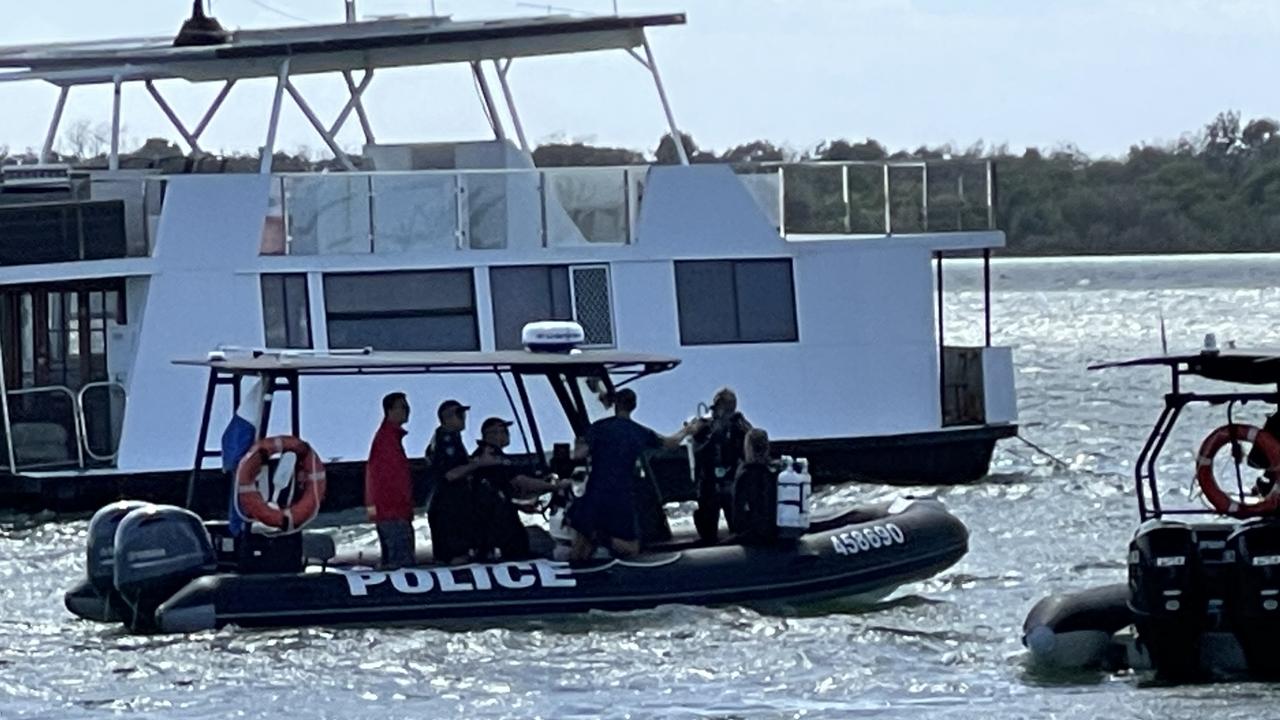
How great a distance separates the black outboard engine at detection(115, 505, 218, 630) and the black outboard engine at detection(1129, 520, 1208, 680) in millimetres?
5891

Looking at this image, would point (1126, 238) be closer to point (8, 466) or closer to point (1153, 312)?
point (1153, 312)

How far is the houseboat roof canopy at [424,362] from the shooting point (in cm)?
1877

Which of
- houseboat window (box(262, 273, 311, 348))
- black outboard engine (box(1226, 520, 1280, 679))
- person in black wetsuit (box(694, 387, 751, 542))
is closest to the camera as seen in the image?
black outboard engine (box(1226, 520, 1280, 679))

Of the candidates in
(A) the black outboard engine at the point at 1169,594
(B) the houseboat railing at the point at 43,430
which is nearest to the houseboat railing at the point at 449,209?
(B) the houseboat railing at the point at 43,430

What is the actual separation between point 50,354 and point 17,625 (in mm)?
7007

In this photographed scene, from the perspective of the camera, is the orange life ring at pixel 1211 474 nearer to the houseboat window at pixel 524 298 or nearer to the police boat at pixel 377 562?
the police boat at pixel 377 562

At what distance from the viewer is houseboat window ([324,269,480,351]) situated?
2602 cm

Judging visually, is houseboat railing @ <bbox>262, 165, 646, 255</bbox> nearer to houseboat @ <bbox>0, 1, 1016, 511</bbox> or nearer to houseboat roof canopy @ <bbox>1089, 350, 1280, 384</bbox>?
houseboat @ <bbox>0, 1, 1016, 511</bbox>

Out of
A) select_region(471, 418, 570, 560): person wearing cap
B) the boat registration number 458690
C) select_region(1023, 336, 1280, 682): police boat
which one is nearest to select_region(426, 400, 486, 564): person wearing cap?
select_region(471, 418, 570, 560): person wearing cap

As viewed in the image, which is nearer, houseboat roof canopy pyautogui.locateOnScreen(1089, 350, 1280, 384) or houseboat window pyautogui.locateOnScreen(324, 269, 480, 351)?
houseboat roof canopy pyautogui.locateOnScreen(1089, 350, 1280, 384)

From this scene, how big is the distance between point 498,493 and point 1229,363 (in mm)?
4700

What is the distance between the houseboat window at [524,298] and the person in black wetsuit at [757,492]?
23.1 feet

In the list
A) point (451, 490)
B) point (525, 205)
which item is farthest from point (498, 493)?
point (525, 205)

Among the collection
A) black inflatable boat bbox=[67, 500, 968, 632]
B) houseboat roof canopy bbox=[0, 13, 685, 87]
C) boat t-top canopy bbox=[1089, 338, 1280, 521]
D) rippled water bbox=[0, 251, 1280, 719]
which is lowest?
rippled water bbox=[0, 251, 1280, 719]
